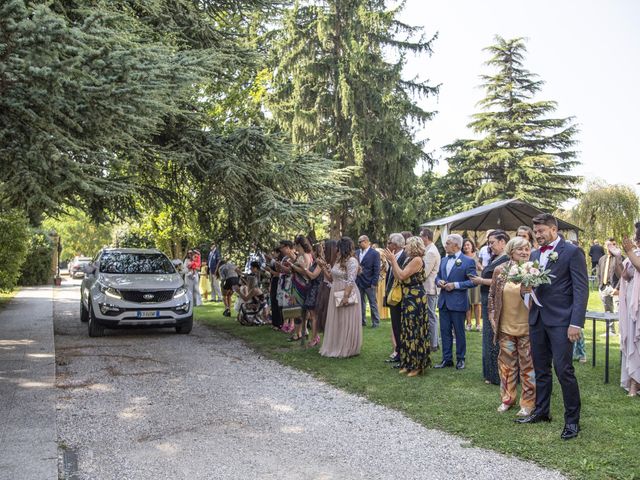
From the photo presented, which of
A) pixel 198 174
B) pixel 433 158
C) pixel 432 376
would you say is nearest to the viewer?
pixel 432 376

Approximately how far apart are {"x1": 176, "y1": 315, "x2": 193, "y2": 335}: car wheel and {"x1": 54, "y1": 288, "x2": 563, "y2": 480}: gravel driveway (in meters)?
3.24

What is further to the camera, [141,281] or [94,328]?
[141,281]

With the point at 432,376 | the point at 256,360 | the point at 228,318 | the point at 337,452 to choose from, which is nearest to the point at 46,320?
the point at 228,318

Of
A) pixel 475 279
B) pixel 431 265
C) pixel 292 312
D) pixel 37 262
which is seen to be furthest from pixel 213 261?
pixel 37 262

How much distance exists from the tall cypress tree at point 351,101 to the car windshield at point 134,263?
16.4 meters

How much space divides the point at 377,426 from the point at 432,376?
252 centimetres

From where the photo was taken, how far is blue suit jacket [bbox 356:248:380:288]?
12.6m

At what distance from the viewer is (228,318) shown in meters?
16.6

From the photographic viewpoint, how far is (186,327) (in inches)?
515

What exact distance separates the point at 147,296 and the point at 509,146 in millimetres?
35560

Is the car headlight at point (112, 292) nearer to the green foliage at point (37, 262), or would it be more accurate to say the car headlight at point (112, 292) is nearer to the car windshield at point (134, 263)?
the car windshield at point (134, 263)

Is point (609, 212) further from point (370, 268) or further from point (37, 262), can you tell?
point (37, 262)

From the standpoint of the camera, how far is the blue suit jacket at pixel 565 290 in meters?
5.44

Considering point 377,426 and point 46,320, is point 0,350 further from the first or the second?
point 377,426
